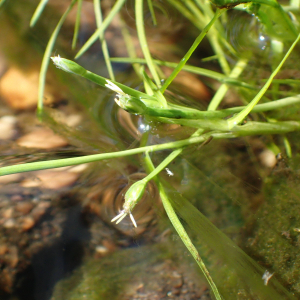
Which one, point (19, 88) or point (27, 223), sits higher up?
point (19, 88)

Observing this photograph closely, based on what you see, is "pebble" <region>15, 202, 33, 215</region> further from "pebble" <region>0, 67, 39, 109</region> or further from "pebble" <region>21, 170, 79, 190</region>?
"pebble" <region>0, 67, 39, 109</region>

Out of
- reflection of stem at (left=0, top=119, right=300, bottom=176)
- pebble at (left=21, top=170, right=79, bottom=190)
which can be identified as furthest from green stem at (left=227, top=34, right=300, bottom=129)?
pebble at (left=21, top=170, right=79, bottom=190)

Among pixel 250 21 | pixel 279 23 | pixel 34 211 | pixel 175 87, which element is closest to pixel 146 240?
pixel 34 211

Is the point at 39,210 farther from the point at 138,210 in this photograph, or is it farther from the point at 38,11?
the point at 38,11

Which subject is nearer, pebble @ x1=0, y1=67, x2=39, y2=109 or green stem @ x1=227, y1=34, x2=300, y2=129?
green stem @ x1=227, y1=34, x2=300, y2=129

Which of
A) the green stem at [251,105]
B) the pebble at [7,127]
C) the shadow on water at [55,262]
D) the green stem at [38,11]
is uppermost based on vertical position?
the green stem at [251,105]

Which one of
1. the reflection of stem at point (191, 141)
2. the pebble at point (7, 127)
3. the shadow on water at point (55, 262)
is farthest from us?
the pebble at point (7, 127)

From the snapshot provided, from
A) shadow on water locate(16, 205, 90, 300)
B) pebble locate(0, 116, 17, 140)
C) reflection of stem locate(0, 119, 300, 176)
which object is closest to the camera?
reflection of stem locate(0, 119, 300, 176)

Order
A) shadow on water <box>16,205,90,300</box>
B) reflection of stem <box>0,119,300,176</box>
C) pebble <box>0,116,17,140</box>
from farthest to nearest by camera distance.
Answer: pebble <box>0,116,17,140</box> < shadow on water <box>16,205,90,300</box> < reflection of stem <box>0,119,300,176</box>

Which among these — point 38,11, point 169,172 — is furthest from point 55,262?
point 38,11

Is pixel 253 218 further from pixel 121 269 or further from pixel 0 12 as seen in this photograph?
pixel 0 12

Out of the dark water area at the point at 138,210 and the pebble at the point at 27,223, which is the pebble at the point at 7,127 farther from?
the pebble at the point at 27,223

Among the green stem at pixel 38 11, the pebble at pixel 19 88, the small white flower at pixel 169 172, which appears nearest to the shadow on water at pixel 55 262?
the small white flower at pixel 169 172
